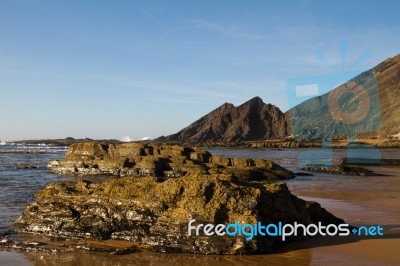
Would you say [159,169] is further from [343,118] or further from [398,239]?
[343,118]

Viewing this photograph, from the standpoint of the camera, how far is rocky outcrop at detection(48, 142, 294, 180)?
104 ft

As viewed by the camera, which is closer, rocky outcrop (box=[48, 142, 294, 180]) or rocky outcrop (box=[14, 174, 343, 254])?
rocky outcrop (box=[14, 174, 343, 254])

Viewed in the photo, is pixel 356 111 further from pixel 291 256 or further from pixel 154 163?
pixel 291 256

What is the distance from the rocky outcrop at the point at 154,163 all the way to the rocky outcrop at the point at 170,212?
1790 cm

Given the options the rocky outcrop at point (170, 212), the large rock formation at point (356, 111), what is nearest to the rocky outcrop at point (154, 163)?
the rocky outcrop at point (170, 212)

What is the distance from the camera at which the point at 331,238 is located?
35.2 feet

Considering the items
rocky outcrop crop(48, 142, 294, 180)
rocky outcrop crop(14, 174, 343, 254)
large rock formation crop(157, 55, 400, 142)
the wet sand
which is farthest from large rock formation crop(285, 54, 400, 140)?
rocky outcrop crop(14, 174, 343, 254)

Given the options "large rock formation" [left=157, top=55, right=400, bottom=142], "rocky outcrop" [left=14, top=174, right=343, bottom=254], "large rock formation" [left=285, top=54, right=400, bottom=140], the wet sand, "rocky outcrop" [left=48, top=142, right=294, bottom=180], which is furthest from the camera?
"large rock formation" [left=157, top=55, right=400, bottom=142]

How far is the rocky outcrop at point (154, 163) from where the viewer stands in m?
31.7

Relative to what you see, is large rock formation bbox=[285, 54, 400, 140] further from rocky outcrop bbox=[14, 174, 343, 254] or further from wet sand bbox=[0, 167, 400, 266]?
rocky outcrop bbox=[14, 174, 343, 254]

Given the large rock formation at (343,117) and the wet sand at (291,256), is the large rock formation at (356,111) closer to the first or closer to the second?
the large rock formation at (343,117)

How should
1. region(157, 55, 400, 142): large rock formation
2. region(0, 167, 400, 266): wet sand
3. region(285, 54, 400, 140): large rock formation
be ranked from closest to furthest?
1. region(0, 167, 400, 266): wet sand
2. region(285, 54, 400, 140): large rock formation
3. region(157, 55, 400, 142): large rock formation

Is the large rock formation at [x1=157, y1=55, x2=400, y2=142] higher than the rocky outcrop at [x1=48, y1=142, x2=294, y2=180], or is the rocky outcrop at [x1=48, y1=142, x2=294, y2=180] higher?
the large rock formation at [x1=157, y1=55, x2=400, y2=142]

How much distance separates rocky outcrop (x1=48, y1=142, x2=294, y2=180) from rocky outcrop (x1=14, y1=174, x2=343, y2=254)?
17905 mm
